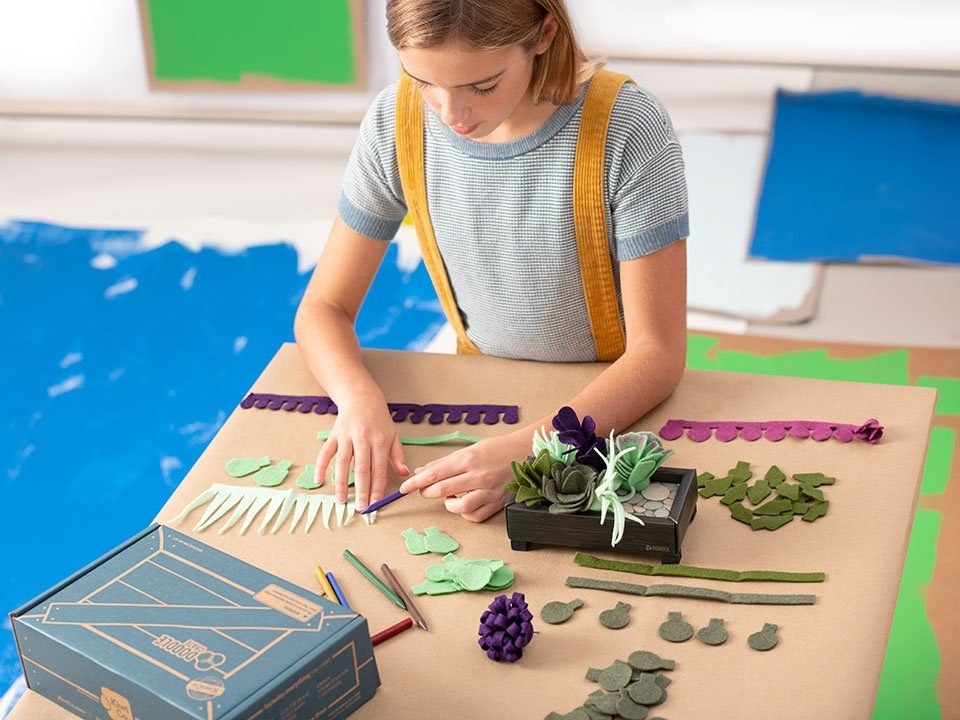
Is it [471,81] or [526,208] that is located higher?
[471,81]

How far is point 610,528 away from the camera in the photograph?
1145 millimetres

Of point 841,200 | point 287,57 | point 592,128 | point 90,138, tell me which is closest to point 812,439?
point 592,128

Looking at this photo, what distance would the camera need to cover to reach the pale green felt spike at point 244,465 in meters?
1.33

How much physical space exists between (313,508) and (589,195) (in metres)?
0.54

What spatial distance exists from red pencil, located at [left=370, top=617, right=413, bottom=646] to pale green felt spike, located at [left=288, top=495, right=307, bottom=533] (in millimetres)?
202

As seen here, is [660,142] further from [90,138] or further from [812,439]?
[90,138]

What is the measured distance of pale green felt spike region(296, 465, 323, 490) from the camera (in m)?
1.30

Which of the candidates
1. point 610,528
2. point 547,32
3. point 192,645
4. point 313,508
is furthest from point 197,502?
point 547,32

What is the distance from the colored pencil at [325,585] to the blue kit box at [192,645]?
102 mm

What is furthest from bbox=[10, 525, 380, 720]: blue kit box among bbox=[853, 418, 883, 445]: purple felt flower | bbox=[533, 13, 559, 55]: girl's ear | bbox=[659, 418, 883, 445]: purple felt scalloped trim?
bbox=[533, 13, 559, 55]: girl's ear

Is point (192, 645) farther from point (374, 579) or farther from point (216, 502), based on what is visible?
point (216, 502)

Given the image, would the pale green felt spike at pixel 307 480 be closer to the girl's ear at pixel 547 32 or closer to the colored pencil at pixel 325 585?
the colored pencil at pixel 325 585

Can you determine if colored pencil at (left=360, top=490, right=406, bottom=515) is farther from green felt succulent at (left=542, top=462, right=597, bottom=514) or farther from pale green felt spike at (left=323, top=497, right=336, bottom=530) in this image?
green felt succulent at (left=542, top=462, right=597, bottom=514)

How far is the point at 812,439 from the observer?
1321 millimetres
